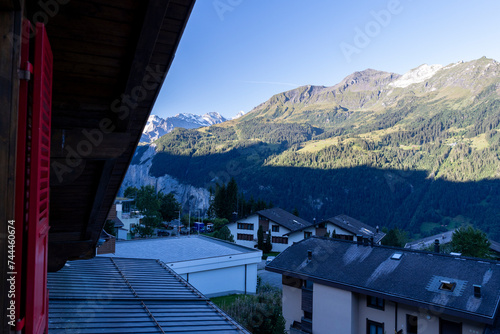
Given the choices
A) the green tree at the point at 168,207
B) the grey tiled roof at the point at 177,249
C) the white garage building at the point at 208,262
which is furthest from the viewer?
the green tree at the point at 168,207

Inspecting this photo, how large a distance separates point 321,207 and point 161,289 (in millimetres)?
104703

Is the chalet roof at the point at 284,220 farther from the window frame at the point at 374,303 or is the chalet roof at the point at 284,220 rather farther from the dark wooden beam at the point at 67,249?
the dark wooden beam at the point at 67,249

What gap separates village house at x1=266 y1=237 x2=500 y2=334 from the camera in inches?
563

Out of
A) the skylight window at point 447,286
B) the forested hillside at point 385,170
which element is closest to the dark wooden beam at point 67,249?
the skylight window at point 447,286

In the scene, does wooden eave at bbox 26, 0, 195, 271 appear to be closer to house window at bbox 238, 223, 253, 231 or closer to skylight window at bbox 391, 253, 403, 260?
skylight window at bbox 391, 253, 403, 260

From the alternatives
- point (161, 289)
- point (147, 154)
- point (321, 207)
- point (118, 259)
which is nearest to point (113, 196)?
point (161, 289)

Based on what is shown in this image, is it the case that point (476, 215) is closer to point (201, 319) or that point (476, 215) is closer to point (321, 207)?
point (321, 207)

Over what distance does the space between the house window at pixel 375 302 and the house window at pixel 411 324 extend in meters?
1.34

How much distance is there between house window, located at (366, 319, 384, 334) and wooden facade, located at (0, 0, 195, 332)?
16.5 metres

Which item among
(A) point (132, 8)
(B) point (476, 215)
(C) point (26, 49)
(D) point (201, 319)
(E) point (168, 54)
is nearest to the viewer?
(C) point (26, 49)

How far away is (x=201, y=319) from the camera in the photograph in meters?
8.57

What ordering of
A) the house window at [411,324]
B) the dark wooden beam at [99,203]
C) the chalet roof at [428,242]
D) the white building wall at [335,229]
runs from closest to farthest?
1. the dark wooden beam at [99,203]
2. the house window at [411,324]
3. the white building wall at [335,229]
4. the chalet roof at [428,242]

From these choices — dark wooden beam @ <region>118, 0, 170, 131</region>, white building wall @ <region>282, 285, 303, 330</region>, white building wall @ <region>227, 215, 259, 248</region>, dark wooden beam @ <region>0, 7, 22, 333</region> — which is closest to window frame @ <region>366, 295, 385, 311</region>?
white building wall @ <region>282, 285, 303, 330</region>

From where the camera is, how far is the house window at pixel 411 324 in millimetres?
15602
